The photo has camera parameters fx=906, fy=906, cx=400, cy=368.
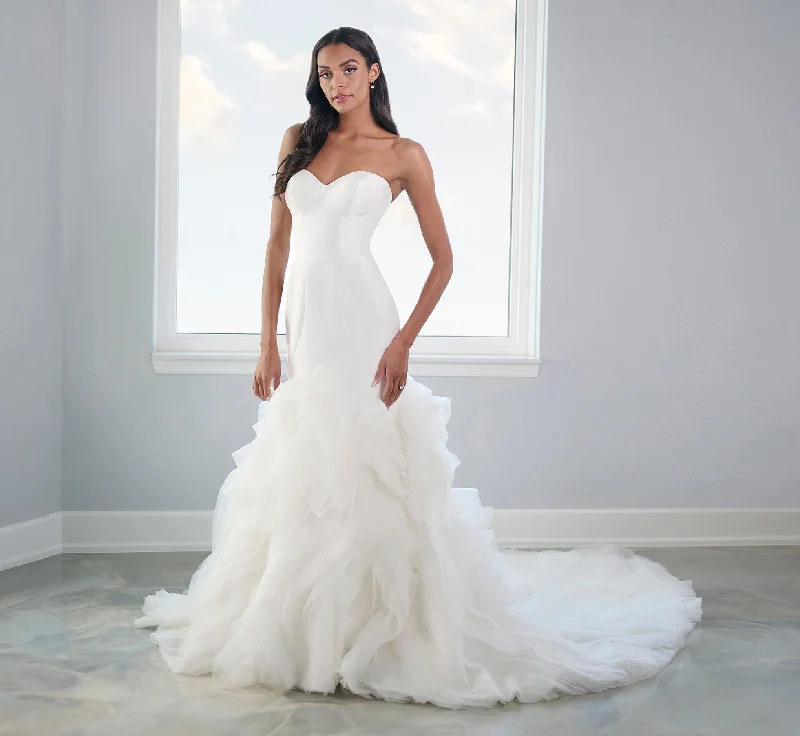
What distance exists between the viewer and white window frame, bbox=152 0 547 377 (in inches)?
141

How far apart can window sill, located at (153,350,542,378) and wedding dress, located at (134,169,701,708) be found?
1.16 m

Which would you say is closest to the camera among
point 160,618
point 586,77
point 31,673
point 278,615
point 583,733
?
point 583,733

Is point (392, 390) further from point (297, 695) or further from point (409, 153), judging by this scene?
point (297, 695)

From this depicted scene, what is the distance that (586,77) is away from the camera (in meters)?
3.71

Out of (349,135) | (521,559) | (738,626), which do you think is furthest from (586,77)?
(738,626)

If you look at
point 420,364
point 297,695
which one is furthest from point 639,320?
point 297,695

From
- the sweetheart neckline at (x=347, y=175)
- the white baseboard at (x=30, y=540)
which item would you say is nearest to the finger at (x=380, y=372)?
the sweetheart neckline at (x=347, y=175)

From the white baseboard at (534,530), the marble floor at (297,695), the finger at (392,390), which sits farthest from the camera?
the white baseboard at (534,530)

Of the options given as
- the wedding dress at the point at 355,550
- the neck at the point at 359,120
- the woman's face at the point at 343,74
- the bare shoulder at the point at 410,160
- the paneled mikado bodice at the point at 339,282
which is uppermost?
the woman's face at the point at 343,74

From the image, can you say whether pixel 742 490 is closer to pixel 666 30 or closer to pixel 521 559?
pixel 521 559

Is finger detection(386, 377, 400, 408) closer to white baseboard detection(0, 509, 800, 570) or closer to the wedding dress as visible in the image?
the wedding dress

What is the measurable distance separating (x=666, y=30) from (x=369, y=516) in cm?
260

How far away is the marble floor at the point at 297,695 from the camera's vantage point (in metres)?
2.00

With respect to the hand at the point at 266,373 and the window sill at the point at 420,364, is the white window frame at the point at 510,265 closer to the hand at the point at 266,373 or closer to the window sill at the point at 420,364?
the window sill at the point at 420,364
